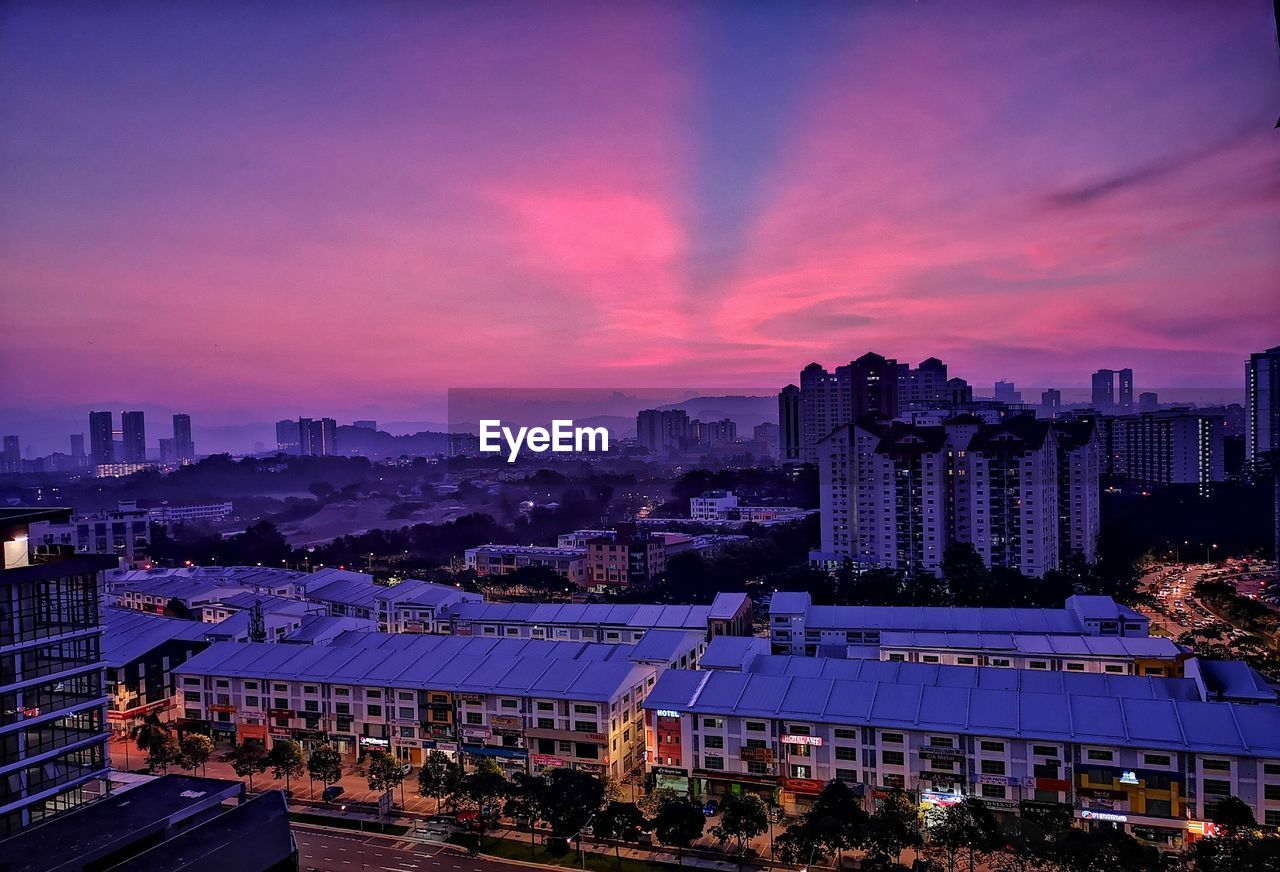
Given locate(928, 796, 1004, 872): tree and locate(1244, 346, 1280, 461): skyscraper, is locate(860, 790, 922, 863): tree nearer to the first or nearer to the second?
locate(928, 796, 1004, 872): tree

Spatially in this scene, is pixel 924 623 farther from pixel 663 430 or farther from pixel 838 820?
pixel 663 430

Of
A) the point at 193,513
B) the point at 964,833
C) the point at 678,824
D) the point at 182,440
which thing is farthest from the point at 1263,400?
the point at 182,440

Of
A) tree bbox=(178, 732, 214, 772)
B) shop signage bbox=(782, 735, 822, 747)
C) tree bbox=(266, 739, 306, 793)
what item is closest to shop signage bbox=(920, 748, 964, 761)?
shop signage bbox=(782, 735, 822, 747)

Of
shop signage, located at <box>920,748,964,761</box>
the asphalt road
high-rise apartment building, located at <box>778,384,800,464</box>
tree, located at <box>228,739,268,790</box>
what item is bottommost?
the asphalt road

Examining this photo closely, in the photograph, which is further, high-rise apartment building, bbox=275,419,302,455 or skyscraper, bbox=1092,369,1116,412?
high-rise apartment building, bbox=275,419,302,455

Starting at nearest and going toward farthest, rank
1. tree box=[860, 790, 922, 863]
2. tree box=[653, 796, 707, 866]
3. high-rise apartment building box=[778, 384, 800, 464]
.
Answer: tree box=[860, 790, 922, 863] < tree box=[653, 796, 707, 866] < high-rise apartment building box=[778, 384, 800, 464]

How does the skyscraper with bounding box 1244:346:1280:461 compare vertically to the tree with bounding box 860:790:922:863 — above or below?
above

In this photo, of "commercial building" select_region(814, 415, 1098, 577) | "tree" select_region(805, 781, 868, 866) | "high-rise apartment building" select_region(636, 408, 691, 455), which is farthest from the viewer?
"high-rise apartment building" select_region(636, 408, 691, 455)
